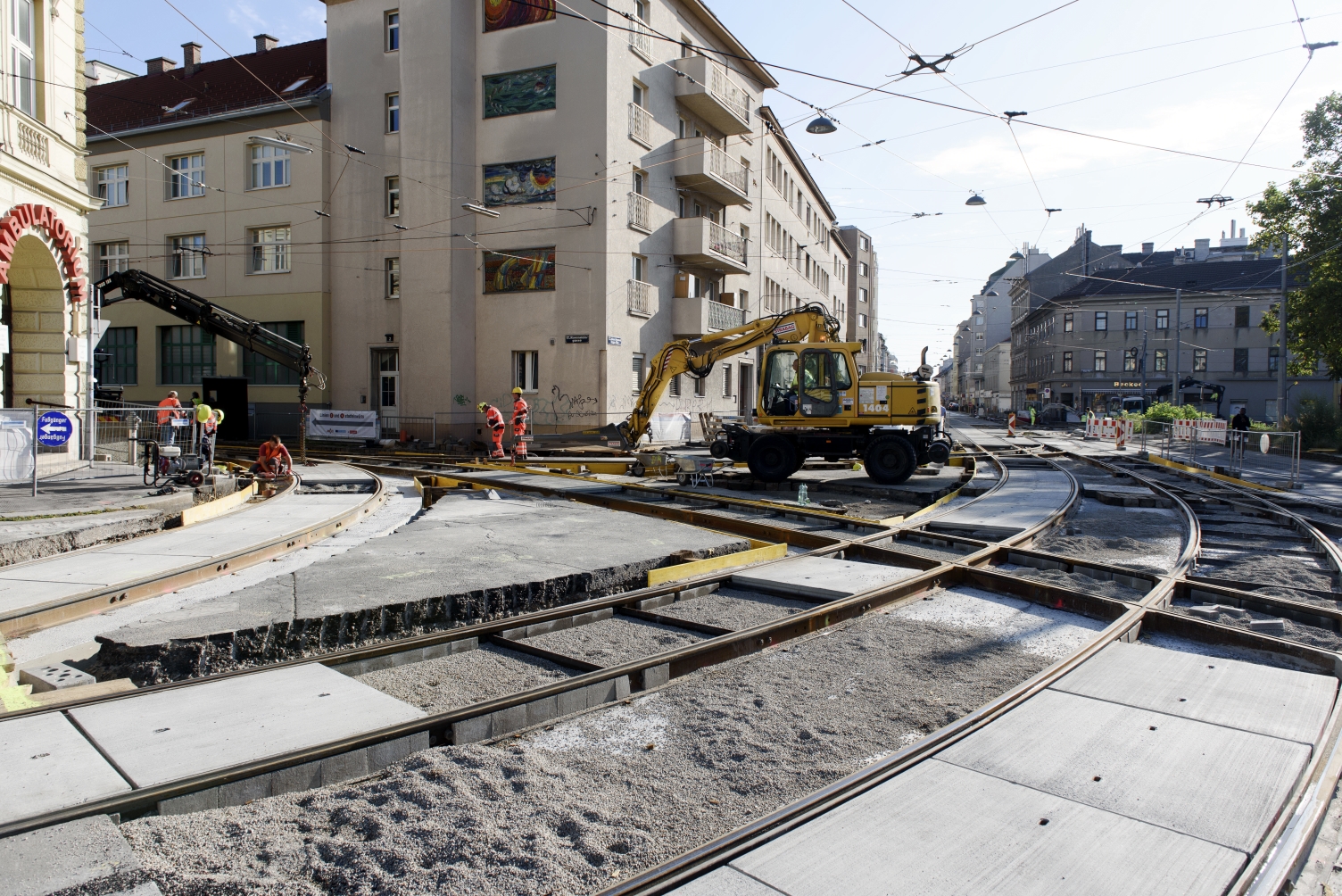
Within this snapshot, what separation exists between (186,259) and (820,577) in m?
35.0

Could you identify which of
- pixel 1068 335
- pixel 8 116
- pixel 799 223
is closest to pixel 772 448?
pixel 8 116

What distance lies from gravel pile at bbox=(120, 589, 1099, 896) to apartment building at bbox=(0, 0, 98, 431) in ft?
46.5

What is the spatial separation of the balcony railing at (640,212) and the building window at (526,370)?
18.4 ft

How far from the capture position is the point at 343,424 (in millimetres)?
29297

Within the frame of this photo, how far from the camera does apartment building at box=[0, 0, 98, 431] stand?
14.6m

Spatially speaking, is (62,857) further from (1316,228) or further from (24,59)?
(1316,228)

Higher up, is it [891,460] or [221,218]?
[221,218]

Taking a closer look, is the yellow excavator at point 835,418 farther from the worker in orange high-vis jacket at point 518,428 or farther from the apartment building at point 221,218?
the apartment building at point 221,218

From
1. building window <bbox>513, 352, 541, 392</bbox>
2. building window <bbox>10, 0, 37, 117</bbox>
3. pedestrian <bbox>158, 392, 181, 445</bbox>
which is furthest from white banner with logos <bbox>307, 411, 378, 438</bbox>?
building window <bbox>10, 0, 37, 117</bbox>

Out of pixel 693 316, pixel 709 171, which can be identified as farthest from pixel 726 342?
pixel 709 171

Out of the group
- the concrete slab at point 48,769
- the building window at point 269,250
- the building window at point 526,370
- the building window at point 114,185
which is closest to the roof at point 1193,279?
the building window at point 526,370

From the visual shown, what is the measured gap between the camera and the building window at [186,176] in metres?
33.2

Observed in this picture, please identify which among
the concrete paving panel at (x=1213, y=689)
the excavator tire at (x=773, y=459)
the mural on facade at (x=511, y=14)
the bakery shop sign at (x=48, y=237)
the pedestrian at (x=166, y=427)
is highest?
the mural on facade at (x=511, y=14)

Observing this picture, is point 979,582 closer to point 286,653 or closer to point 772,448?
point 286,653
